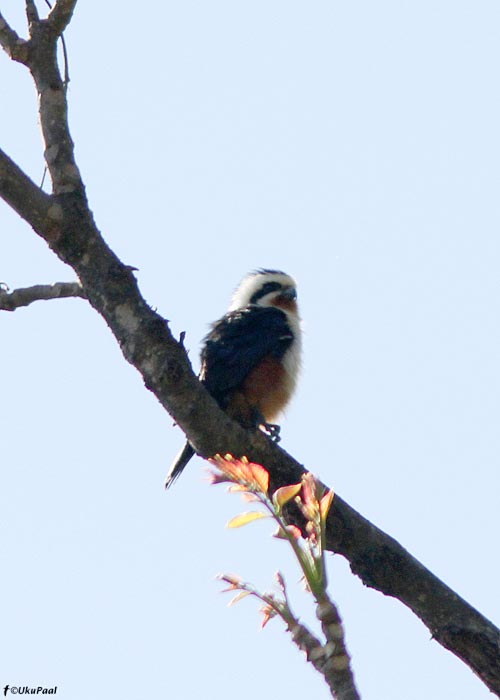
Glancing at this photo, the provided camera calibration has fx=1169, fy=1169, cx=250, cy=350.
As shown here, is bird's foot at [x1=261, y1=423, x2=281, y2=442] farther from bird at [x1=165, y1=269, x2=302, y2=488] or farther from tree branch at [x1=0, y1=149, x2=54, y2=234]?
tree branch at [x1=0, y1=149, x2=54, y2=234]

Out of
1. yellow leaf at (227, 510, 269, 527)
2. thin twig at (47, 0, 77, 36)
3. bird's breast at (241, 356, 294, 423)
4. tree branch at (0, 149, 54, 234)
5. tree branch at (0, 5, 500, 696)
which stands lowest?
yellow leaf at (227, 510, 269, 527)

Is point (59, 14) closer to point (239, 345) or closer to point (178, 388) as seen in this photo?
point (178, 388)

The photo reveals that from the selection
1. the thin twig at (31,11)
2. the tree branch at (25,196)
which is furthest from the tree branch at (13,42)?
the tree branch at (25,196)

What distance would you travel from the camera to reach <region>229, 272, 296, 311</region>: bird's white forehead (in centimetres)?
977

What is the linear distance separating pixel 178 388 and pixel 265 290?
4.80m

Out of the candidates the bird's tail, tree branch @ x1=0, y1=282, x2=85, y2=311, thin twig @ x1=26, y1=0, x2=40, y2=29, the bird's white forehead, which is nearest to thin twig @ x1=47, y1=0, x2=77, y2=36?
thin twig @ x1=26, y1=0, x2=40, y2=29

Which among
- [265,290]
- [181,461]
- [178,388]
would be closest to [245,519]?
[178,388]

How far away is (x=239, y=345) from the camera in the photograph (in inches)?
320

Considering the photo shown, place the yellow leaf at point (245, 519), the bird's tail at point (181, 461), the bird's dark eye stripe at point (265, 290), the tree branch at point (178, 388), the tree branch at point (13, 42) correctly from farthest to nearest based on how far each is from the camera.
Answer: the bird's dark eye stripe at point (265, 290) < the bird's tail at point (181, 461) < the tree branch at point (13, 42) < the tree branch at point (178, 388) < the yellow leaf at point (245, 519)

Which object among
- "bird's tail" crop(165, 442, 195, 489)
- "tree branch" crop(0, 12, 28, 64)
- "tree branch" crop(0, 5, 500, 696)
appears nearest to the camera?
"tree branch" crop(0, 5, 500, 696)

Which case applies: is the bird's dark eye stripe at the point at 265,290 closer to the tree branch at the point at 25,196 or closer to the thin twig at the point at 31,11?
the thin twig at the point at 31,11

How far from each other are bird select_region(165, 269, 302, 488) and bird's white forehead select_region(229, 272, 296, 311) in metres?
0.70

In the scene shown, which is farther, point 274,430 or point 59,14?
point 274,430

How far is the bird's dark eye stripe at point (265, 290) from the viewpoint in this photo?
9.69 meters
